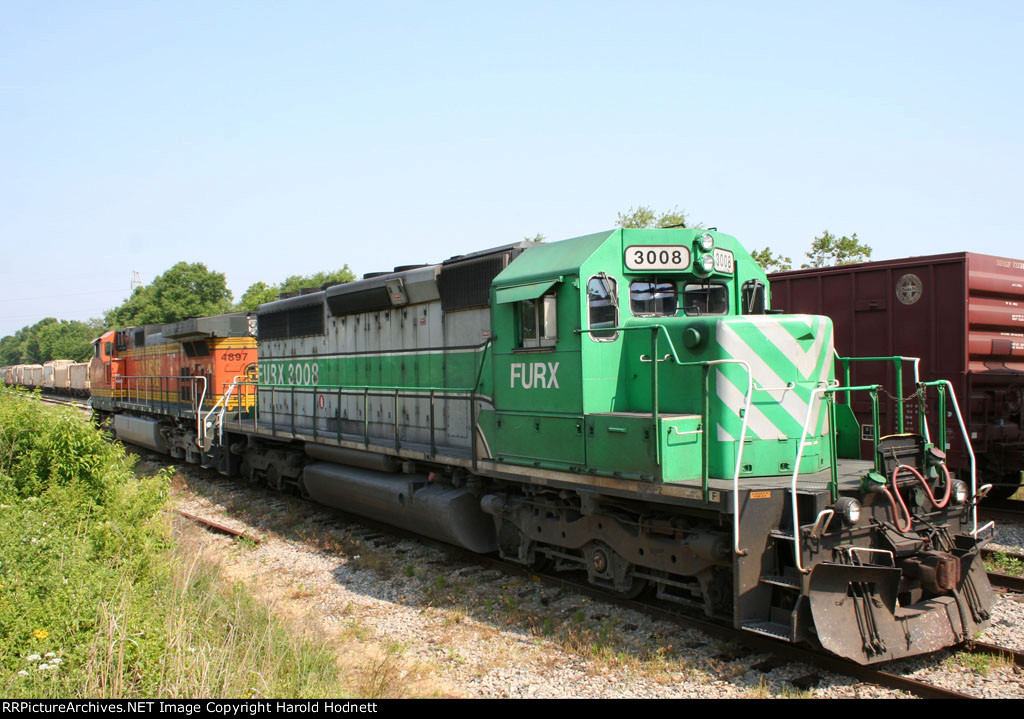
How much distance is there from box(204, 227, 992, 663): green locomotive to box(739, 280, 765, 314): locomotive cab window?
18mm

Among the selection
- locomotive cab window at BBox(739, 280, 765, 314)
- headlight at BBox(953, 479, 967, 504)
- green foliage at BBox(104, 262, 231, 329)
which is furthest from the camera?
green foliage at BBox(104, 262, 231, 329)

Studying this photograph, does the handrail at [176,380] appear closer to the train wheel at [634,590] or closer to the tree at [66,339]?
the train wheel at [634,590]

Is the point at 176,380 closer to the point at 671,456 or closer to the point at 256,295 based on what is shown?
the point at 671,456

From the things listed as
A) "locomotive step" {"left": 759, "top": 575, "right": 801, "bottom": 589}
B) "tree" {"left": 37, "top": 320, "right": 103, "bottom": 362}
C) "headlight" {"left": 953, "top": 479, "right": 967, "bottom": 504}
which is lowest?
"locomotive step" {"left": 759, "top": 575, "right": 801, "bottom": 589}

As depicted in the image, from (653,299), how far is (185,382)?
1400 centimetres

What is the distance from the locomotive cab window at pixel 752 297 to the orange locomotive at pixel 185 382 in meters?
10.3

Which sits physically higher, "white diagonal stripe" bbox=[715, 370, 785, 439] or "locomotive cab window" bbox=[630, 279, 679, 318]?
"locomotive cab window" bbox=[630, 279, 679, 318]

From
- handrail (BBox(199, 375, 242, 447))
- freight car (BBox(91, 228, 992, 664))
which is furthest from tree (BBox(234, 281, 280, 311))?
freight car (BBox(91, 228, 992, 664))

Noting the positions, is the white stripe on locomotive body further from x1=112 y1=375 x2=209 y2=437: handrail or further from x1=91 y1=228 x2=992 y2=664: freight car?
x1=112 y1=375 x2=209 y2=437: handrail

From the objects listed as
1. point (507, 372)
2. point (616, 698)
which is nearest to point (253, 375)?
point (507, 372)

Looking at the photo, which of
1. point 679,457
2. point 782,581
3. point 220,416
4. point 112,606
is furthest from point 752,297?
point 220,416

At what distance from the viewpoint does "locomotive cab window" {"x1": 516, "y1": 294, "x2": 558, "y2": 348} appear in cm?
666

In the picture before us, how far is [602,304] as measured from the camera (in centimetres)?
646

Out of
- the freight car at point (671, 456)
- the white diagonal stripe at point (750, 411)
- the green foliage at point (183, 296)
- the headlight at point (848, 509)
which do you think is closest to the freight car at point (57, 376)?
the green foliage at point (183, 296)
